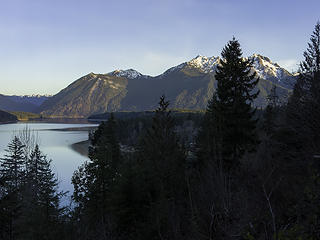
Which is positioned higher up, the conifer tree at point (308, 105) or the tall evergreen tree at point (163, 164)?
the conifer tree at point (308, 105)

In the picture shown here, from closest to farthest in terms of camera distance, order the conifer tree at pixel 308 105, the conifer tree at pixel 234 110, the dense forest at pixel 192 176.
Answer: the dense forest at pixel 192 176, the conifer tree at pixel 308 105, the conifer tree at pixel 234 110

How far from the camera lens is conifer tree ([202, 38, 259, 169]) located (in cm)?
2125

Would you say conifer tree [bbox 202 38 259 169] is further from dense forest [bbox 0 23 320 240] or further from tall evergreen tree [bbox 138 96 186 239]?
tall evergreen tree [bbox 138 96 186 239]

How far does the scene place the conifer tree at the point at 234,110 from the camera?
69.7ft

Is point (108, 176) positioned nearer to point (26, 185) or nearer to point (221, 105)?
point (221, 105)

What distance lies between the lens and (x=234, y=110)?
21359mm

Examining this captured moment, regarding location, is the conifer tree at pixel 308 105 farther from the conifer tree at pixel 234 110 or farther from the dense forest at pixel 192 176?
the conifer tree at pixel 234 110

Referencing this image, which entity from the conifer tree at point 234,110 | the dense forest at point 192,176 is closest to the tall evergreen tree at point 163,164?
the dense forest at point 192,176

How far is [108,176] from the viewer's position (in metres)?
21.7

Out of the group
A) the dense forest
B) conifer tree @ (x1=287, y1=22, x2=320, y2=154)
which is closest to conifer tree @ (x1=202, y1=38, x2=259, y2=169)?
the dense forest

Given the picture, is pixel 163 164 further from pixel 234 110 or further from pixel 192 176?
pixel 234 110

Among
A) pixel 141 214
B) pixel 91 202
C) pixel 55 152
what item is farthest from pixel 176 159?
pixel 55 152

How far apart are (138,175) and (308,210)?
1367 cm

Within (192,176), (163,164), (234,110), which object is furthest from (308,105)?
(163,164)
